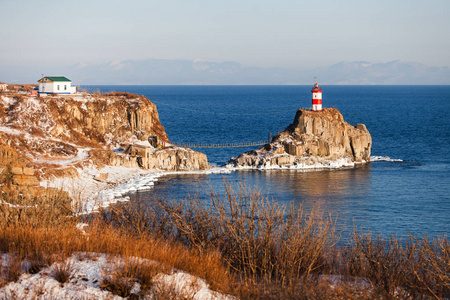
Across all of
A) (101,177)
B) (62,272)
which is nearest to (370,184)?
(101,177)

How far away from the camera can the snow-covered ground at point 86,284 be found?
11.1m

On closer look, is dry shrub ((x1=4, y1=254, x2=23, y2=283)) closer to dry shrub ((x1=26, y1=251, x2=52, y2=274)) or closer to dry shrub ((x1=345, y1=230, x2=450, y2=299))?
dry shrub ((x1=26, y1=251, x2=52, y2=274))

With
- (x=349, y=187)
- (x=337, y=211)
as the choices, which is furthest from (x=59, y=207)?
(x=349, y=187)

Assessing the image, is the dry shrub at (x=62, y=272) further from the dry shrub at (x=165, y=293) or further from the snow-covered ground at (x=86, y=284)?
the dry shrub at (x=165, y=293)

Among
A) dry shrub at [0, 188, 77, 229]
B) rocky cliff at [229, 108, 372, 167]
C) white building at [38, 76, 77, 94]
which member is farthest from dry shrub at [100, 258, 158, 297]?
white building at [38, 76, 77, 94]

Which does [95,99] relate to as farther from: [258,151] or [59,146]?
[258,151]

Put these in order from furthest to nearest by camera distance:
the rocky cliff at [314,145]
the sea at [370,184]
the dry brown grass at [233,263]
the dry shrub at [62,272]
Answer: the rocky cliff at [314,145] → the sea at [370,184] → the dry brown grass at [233,263] → the dry shrub at [62,272]

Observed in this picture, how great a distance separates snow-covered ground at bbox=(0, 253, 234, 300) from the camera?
1106 centimetres

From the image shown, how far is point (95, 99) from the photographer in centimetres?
6216

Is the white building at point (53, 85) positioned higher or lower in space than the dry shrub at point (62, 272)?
higher

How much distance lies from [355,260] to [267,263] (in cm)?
335

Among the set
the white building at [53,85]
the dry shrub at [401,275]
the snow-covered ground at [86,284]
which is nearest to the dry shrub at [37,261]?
the snow-covered ground at [86,284]

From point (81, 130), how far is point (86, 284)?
49.3 m

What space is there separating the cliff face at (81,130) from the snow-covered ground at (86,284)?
1370 inches
